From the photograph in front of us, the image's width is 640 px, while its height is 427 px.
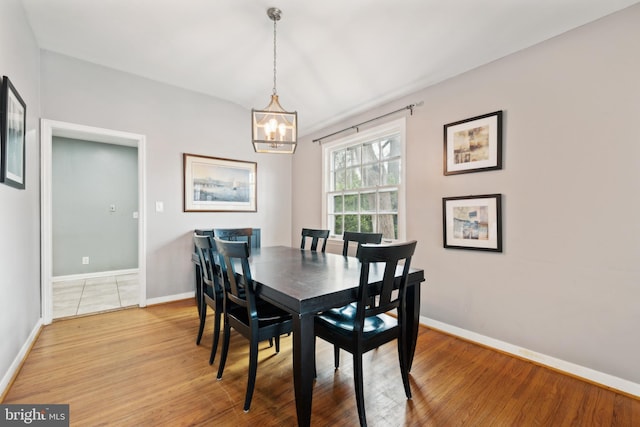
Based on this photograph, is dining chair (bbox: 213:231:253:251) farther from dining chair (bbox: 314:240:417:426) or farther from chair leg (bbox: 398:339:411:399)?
chair leg (bbox: 398:339:411:399)

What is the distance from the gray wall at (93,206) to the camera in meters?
4.44

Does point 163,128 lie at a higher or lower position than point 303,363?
A: higher

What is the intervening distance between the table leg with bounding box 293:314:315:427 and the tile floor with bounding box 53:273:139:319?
3075 millimetres

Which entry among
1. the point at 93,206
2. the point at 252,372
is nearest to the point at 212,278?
the point at 252,372

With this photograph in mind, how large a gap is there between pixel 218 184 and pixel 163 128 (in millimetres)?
979

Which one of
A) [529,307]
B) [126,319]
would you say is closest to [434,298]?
[529,307]

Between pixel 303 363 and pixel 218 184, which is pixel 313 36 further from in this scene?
pixel 303 363

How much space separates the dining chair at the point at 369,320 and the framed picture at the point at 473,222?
1.23 metres

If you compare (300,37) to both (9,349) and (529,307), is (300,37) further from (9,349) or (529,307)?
(9,349)

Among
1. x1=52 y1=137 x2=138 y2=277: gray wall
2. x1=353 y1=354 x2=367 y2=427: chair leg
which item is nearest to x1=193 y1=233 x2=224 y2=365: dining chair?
x1=353 y1=354 x2=367 y2=427: chair leg

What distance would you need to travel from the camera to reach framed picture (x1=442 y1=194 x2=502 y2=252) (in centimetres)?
236

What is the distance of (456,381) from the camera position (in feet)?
6.16

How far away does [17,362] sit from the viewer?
198 cm

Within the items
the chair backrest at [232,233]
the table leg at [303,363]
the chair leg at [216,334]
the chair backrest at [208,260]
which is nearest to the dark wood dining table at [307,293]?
the table leg at [303,363]
